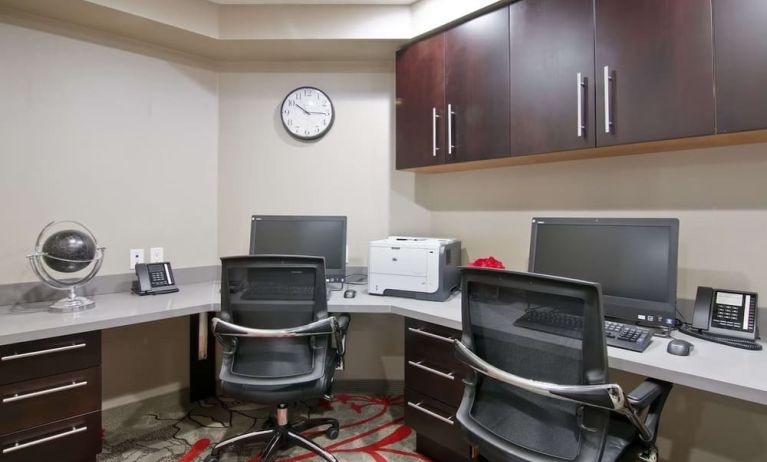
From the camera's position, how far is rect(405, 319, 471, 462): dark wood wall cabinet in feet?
5.67

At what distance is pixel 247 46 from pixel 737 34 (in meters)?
2.46

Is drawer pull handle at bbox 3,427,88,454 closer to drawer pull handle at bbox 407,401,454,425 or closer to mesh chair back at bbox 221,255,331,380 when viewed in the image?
mesh chair back at bbox 221,255,331,380

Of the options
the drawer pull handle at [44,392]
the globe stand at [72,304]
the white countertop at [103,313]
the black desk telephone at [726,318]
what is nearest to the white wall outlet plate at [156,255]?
the white countertop at [103,313]

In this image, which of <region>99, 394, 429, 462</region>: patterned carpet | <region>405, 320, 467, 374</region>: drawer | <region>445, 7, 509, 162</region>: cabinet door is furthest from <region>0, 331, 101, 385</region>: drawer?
<region>445, 7, 509, 162</region>: cabinet door

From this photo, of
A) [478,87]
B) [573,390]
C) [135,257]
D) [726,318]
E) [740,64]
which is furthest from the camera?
[135,257]

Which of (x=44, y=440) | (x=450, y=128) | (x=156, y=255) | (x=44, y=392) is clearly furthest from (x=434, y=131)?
(x=44, y=440)

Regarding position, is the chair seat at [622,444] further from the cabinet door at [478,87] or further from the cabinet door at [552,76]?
the cabinet door at [478,87]

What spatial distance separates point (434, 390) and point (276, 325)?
81 centimetres

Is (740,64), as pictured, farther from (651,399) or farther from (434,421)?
(434,421)

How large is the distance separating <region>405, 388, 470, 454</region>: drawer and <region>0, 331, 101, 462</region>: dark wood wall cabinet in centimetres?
141

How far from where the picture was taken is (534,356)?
3.84 feet

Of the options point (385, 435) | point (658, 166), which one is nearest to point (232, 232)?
point (385, 435)

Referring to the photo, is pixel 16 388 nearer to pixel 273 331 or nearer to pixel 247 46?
pixel 273 331

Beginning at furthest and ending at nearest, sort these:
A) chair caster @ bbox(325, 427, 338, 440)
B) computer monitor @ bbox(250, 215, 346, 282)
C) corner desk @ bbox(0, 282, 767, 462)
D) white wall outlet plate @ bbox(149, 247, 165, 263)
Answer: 1. white wall outlet plate @ bbox(149, 247, 165, 263)
2. computer monitor @ bbox(250, 215, 346, 282)
3. chair caster @ bbox(325, 427, 338, 440)
4. corner desk @ bbox(0, 282, 767, 462)
